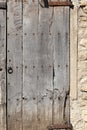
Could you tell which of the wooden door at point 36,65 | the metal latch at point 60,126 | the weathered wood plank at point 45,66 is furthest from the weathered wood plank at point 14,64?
the metal latch at point 60,126

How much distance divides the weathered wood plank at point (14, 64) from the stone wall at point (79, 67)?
0.52 metres

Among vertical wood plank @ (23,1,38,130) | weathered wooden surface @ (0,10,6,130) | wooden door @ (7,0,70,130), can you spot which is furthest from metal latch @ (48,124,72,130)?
weathered wooden surface @ (0,10,6,130)

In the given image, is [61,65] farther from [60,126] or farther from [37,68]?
[60,126]

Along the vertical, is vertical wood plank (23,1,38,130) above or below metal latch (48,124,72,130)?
above

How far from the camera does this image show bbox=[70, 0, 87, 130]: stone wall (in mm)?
3303

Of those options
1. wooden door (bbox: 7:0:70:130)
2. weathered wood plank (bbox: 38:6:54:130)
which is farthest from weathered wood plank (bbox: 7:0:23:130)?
weathered wood plank (bbox: 38:6:54:130)

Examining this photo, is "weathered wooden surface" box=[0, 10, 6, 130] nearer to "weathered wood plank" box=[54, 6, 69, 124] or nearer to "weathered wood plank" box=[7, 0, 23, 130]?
"weathered wood plank" box=[7, 0, 23, 130]

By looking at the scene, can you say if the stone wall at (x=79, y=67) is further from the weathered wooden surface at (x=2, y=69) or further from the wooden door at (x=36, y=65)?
the weathered wooden surface at (x=2, y=69)

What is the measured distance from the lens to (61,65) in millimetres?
3334

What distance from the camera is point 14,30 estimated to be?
130 inches

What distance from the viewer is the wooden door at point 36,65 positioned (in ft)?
10.8

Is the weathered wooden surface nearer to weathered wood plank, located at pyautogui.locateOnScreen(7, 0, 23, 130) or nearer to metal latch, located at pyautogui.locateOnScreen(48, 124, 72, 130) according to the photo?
weathered wood plank, located at pyautogui.locateOnScreen(7, 0, 23, 130)

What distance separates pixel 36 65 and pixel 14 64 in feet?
0.71

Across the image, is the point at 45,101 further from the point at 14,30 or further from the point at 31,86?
the point at 14,30
